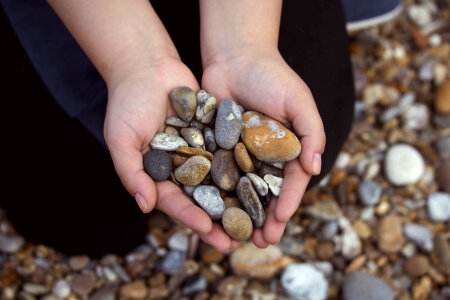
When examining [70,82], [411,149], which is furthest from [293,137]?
[411,149]

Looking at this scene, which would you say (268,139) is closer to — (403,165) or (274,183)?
(274,183)

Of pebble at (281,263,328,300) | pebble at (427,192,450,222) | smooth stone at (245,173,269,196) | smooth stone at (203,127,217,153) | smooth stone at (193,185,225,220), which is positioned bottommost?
pebble at (427,192,450,222)

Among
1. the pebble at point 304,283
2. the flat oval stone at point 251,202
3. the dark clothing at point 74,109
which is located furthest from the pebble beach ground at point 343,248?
the flat oval stone at point 251,202

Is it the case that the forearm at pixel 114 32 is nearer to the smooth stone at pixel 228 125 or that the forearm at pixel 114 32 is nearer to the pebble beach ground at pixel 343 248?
the smooth stone at pixel 228 125

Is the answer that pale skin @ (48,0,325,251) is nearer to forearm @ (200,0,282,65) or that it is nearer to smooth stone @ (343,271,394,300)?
forearm @ (200,0,282,65)

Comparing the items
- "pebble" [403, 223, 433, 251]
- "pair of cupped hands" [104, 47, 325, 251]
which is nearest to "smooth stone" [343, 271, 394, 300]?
"pebble" [403, 223, 433, 251]

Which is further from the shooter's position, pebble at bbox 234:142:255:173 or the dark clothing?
the dark clothing
